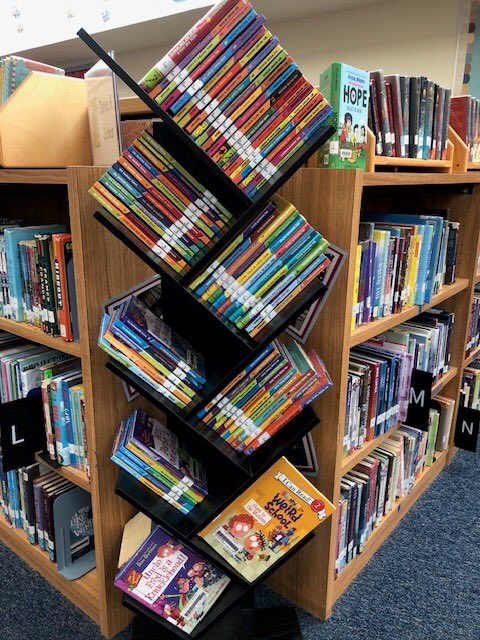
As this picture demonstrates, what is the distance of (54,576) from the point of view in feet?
5.01

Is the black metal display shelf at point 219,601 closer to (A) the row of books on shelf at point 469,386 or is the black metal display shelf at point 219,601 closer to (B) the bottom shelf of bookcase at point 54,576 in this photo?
(B) the bottom shelf of bookcase at point 54,576

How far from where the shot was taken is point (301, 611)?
1.47 meters

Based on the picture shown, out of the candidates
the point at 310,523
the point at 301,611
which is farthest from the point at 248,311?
the point at 301,611

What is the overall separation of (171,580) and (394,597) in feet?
2.31

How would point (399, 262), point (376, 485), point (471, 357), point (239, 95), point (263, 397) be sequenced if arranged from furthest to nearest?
point (471, 357) < point (376, 485) < point (399, 262) < point (263, 397) < point (239, 95)

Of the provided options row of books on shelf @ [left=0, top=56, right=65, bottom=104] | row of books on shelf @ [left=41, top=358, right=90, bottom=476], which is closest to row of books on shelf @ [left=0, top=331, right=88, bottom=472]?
row of books on shelf @ [left=41, top=358, right=90, bottom=476]

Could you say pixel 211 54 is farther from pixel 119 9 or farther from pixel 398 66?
pixel 119 9

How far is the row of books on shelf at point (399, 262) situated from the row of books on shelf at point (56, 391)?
2.48 feet

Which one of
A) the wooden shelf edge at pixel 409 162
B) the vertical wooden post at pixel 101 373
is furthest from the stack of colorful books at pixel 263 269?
the wooden shelf edge at pixel 409 162

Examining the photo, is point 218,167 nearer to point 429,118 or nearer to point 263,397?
point 263,397

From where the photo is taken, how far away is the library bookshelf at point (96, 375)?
1107 millimetres

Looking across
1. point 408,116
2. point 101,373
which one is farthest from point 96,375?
point 408,116

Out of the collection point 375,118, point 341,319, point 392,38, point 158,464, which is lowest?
point 158,464

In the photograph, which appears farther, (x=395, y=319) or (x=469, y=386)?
(x=469, y=386)
